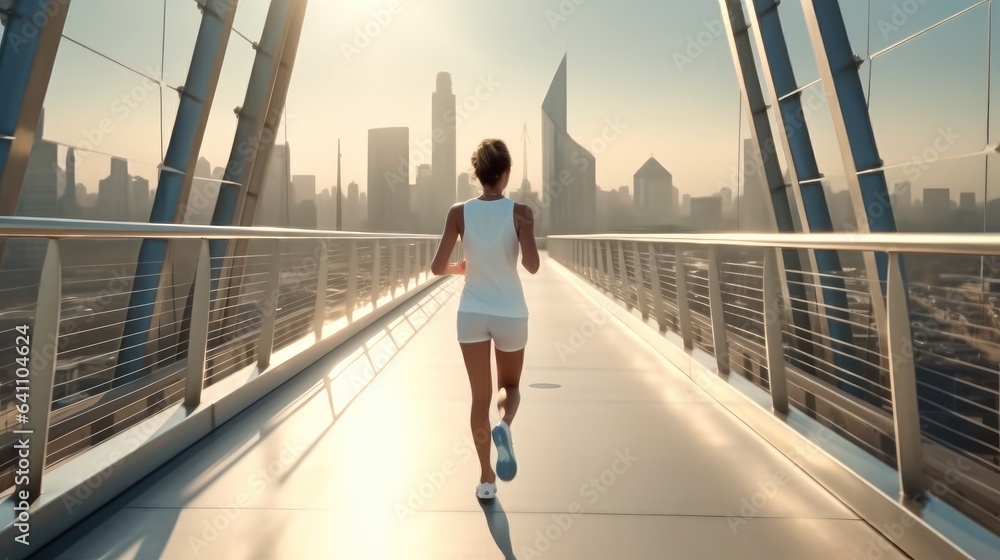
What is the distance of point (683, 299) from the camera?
21.6 ft

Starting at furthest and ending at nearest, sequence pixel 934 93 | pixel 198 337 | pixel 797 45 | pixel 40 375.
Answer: pixel 797 45, pixel 934 93, pixel 198 337, pixel 40 375

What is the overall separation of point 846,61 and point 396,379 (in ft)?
19.6

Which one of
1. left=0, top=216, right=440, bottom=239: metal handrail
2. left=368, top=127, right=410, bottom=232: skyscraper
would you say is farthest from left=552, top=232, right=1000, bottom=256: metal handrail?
left=368, top=127, right=410, bottom=232: skyscraper

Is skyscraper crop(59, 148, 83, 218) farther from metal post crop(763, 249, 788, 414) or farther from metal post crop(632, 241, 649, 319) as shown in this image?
metal post crop(763, 249, 788, 414)

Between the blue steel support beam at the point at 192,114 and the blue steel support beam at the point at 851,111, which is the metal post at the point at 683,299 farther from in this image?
the blue steel support beam at the point at 192,114

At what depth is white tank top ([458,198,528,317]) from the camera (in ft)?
10.5

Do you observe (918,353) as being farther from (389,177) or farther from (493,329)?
(389,177)

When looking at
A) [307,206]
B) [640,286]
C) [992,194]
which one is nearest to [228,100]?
[307,206]

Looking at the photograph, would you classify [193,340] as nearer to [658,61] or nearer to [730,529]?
[730,529]

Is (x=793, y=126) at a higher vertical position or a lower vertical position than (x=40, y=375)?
higher

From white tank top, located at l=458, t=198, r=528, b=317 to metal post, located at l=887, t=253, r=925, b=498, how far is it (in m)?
1.34

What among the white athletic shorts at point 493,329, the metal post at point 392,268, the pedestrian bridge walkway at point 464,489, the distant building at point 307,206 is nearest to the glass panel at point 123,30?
the distant building at point 307,206

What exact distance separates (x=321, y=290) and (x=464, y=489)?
4319 mm

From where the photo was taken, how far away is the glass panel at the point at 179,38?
1005 cm
